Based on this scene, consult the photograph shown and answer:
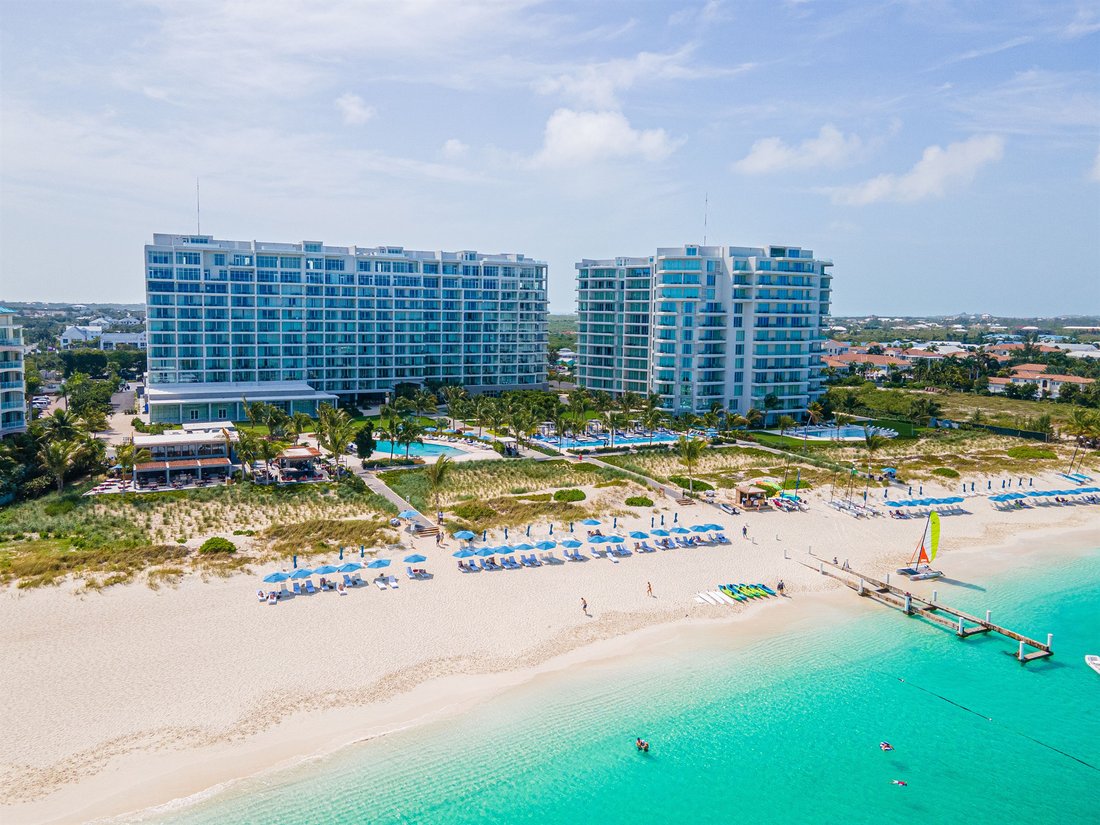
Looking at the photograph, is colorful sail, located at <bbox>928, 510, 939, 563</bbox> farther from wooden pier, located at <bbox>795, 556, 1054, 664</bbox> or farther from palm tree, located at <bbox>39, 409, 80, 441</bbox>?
palm tree, located at <bbox>39, 409, 80, 441</bbox>

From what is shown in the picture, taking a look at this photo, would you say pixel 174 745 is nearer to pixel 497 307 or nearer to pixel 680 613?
pixel 680 613

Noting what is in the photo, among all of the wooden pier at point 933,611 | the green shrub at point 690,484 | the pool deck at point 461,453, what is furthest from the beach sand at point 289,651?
the pool deck at point 461,453

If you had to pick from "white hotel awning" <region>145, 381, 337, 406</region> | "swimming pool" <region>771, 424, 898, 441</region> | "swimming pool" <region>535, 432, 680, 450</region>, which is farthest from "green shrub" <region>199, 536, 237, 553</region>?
"swimming pool" <region>771, 424, 898, 441</region>

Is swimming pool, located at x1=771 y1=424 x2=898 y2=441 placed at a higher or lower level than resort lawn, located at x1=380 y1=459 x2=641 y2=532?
higher

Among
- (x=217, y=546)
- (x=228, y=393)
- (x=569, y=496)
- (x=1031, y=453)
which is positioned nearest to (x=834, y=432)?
(x=1031, y=453)

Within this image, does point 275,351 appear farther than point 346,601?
Yes

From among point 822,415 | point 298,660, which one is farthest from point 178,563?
point 822,415
